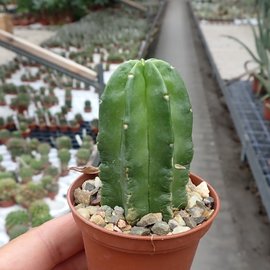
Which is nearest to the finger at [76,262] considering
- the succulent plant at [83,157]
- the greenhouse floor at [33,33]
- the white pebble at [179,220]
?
the white pebble at [179,220]

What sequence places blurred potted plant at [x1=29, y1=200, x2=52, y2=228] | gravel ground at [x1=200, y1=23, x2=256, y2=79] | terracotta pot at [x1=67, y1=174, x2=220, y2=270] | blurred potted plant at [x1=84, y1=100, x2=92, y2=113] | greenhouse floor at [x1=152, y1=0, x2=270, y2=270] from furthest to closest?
gravel ground at [x1=200, y1=23, x2=256, y2=79], blurred potted plant at [x1=84, y1=100, x2=92, y2=113], blurred potted plant at [x1=29, y1=200, x2=52, y2=228], greenhouse floor at [x1=152, y1=0, x2=270, y2=270], terracotta pot at [x1=67, y1=174, x2=220, y2=270]

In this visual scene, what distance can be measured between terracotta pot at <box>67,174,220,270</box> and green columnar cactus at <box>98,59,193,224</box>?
0.06m

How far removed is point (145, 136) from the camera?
2.40ft

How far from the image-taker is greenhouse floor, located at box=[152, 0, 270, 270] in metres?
2.26

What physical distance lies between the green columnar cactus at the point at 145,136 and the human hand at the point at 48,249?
0.56 feet

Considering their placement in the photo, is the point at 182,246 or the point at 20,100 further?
the point at 20,100

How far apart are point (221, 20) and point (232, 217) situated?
7.60 m

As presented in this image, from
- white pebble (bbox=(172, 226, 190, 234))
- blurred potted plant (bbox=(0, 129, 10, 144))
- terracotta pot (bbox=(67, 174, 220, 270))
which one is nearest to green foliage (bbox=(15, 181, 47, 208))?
blurred potted plant (bbox=(0, 129, 10, 144))

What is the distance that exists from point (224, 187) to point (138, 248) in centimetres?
230

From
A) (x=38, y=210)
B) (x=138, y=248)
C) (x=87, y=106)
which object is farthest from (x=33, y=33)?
(x=138, y=248)

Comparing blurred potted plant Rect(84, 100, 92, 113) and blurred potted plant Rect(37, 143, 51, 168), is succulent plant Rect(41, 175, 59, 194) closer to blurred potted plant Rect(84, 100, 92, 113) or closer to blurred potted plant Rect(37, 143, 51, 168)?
blurred potted plant Rect(37, 143, 51, 168)

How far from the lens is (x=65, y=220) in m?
0.92

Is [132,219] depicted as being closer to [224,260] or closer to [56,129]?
[224,260]

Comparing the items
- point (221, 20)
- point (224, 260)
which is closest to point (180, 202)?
point (224, 260)
